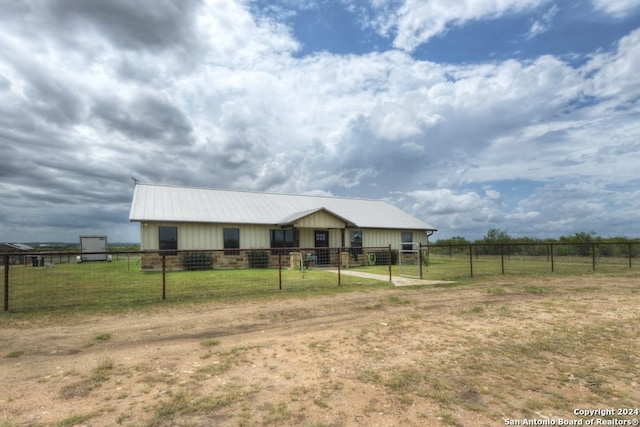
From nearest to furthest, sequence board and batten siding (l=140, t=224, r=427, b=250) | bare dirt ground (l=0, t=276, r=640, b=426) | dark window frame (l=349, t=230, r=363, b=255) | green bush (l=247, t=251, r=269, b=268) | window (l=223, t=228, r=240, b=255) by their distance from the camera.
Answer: bare dirt ground (l=0, t=276, r=640, b=426), board and batten siding (l=140, t=224, r=427, b=250), green bush (l=247, t=251, r=269, b=268), window (l=223, t=228, r=240, b=255), dark window frame (l=349, t=230, r=363, b=255)

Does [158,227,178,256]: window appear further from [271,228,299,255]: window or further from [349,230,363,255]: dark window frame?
[349,230,363,255]: dark window frame

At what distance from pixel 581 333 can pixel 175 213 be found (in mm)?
20584

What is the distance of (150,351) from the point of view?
19.5ft

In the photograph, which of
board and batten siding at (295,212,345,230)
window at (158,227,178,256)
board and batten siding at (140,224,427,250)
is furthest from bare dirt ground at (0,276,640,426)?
board and batten siding at (295,212,345,230)

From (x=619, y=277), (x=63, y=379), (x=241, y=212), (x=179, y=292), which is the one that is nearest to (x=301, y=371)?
(x=63, y=379)

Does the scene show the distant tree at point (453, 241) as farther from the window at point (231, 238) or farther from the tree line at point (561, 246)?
the window at point (231, 238)

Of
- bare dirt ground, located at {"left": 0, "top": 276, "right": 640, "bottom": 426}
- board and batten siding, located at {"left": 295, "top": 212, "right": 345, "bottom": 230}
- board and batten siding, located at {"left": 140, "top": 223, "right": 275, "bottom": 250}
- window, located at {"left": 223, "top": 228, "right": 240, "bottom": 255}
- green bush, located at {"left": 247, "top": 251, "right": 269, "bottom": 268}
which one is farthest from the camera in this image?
board and batten siding, located at {"left": 295, "top": 212, "right": 345, "bottom": 230}

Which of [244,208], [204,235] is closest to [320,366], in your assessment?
[204,235]

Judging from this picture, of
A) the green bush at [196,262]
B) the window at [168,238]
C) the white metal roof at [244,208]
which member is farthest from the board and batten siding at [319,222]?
the window at [168,238]

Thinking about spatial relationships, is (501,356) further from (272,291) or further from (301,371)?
(272,291)

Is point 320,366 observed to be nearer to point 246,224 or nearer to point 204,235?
point 204,235

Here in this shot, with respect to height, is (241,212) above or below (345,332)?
above

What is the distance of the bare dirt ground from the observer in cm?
379

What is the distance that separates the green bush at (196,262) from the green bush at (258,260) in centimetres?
250
